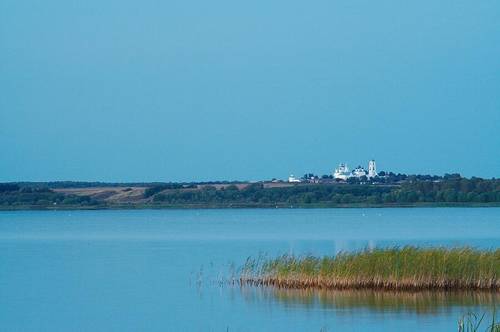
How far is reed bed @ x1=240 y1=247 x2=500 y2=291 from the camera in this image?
879 inches

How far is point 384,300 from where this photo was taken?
72.4 feet

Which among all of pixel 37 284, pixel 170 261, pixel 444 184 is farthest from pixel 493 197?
pixel 37 284

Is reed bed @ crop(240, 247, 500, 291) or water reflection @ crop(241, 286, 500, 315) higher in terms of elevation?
reed bed @ crop(240, 247, 500, 291)

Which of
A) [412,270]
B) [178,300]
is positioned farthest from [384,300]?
[178,300]

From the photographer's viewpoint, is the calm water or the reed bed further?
the reed bed

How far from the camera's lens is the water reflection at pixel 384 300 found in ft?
69.6

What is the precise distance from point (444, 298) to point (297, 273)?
10.7ft

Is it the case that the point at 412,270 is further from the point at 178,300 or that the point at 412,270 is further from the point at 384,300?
the point at 178,300

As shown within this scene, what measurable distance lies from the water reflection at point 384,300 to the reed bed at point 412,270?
20 centimetres

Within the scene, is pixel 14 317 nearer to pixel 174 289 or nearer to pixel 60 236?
pixel 174 289

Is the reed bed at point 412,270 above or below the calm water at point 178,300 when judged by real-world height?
above

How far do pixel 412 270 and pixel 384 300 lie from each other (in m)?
0.92

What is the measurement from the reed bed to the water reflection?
20 cm

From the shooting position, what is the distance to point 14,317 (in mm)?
22422
